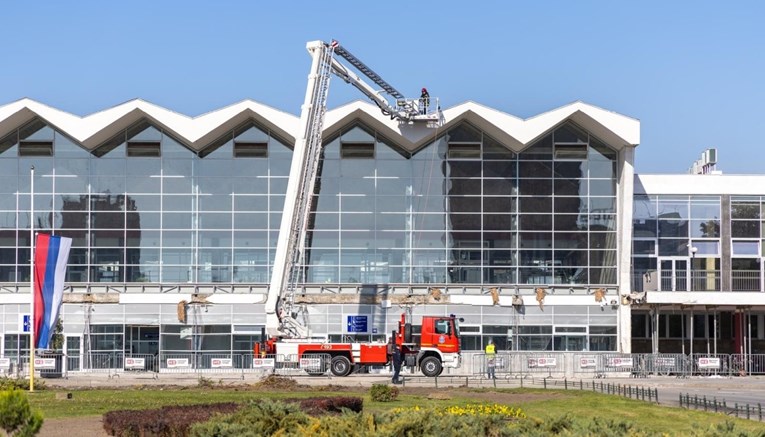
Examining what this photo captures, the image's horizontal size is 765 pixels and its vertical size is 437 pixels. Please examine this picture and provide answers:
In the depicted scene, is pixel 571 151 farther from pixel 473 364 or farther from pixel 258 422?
pixel 258 422

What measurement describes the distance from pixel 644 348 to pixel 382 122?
65.5ft

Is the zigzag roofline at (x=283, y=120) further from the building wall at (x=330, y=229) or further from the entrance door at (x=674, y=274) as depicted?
the entrance door at (x=674, y=274)

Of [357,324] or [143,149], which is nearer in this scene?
[357,324]

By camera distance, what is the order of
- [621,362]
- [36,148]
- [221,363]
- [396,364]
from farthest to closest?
1. [36,148]
2. [221,363]
3. [621,362]
4. [396,364]

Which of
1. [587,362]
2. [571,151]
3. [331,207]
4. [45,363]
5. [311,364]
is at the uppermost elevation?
[571,151]

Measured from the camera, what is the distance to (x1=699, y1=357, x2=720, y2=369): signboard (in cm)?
5756

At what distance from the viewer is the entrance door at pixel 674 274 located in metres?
63.5

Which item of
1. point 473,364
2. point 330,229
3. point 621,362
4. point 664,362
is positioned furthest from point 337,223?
point 664,362

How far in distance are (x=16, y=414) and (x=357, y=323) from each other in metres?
43.7

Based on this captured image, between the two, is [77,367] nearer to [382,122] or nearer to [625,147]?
[382,122]

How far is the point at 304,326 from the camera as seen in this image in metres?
60.0

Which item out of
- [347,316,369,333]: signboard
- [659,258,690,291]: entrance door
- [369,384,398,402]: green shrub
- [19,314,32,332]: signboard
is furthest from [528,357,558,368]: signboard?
[19,314,32,332]: signboard

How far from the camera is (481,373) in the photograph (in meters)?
55.5

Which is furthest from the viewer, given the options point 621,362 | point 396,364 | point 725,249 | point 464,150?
point 725,249
